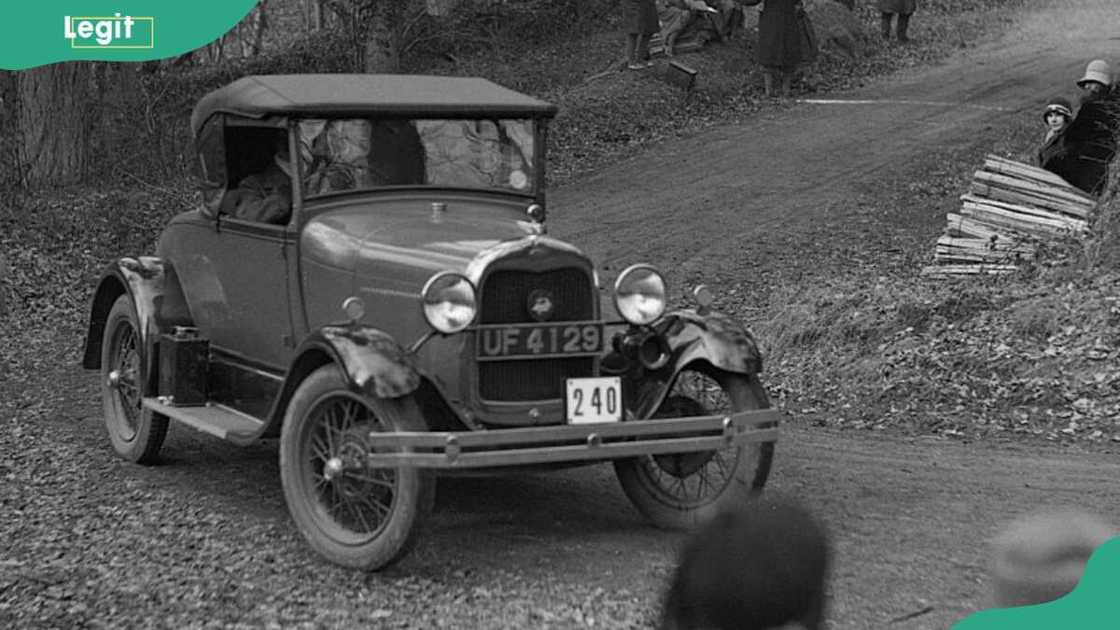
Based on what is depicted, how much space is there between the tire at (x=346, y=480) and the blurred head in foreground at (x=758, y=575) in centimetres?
422

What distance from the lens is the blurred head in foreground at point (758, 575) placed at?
2.25m

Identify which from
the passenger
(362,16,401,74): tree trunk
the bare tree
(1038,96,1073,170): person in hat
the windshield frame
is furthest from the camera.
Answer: the bare tree

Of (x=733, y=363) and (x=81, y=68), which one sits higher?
(x=81, y=68)

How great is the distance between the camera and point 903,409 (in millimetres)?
10023

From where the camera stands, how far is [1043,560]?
7.10ft

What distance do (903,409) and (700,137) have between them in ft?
40.6

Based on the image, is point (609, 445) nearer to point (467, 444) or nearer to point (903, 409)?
point (467, 444)

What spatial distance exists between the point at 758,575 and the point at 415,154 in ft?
19.7

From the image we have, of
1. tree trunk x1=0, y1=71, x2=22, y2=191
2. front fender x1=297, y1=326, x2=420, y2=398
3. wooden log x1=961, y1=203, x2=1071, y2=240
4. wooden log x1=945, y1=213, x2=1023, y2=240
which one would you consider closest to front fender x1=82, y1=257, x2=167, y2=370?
front fender x1=297, y1=326, x2=420, y2=398

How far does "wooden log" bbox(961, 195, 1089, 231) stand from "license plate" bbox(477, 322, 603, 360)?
22.5 ft

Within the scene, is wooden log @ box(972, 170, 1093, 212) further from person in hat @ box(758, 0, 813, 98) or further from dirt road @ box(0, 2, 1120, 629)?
person in hat @ box(758, 0, 813, 98)

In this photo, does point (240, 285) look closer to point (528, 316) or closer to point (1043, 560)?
point (528, 316)

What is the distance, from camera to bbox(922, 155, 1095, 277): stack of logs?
12.9m

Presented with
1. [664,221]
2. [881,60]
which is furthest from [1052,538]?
[881,60]
